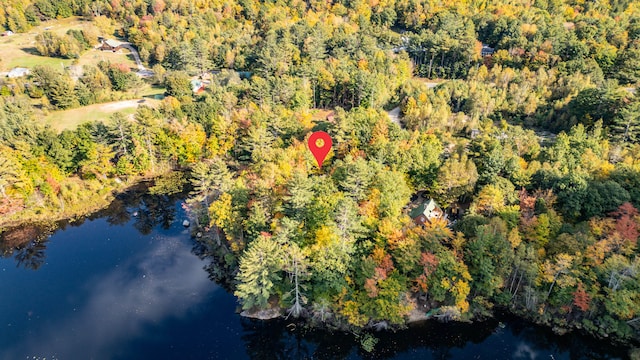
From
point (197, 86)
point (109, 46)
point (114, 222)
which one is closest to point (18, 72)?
point (109, 46)

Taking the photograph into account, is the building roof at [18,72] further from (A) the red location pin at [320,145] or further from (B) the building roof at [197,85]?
(A) the red location pin at [320,145]

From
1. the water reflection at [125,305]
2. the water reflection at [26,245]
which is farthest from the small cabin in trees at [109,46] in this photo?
the water reflection at [125,305]

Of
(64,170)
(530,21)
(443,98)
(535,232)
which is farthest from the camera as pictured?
(530,21)

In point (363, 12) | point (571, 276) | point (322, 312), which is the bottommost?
point (322, 312)

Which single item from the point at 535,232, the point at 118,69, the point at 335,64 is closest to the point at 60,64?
the point at 118,69

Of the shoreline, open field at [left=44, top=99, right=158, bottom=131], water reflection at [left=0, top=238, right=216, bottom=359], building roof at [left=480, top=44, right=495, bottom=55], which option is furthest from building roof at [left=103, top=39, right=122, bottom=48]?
building roof at [left=480, top=44, right=495, bottom=55]

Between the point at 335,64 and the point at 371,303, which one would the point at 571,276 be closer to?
the point at 371,303

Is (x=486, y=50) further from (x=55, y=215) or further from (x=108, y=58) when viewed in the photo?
(x=108, y=58)
